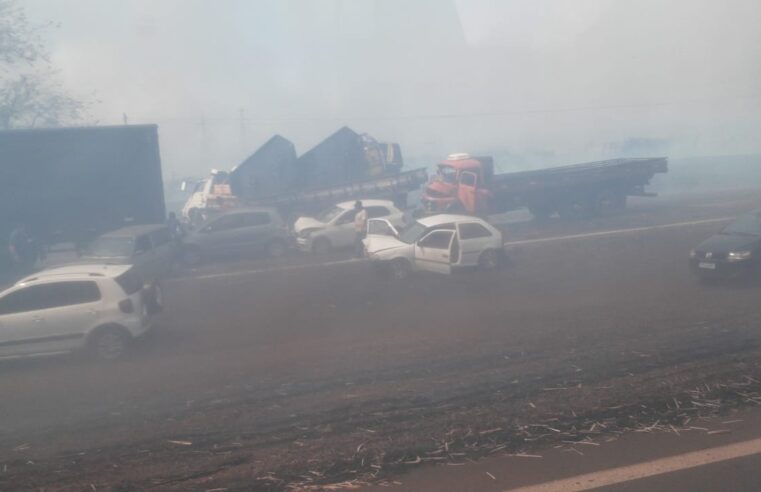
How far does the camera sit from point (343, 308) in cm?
1285

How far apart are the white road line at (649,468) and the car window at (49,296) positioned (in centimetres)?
748

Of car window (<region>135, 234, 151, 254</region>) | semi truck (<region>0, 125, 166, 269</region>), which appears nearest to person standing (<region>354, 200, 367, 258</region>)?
car window (<region>135, 234, 151, 254</region>)

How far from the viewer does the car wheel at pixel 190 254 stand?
20.0 metres

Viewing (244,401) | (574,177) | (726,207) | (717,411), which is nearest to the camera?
(717,411)

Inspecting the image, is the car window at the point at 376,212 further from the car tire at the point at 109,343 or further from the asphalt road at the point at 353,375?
the car tire at the point at 109,343

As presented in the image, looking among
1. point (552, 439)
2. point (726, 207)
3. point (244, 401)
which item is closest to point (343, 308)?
point (244, 401)

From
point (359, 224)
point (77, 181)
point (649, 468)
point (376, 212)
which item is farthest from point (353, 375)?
point (77, 181)

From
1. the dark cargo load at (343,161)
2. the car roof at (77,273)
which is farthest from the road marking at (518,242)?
the dark cargo load at (343,161)

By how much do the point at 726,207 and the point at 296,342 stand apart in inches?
977

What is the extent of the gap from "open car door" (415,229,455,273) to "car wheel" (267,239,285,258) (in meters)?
6.45

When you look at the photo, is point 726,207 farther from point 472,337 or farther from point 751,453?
point 751,453

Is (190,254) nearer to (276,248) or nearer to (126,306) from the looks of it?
(276,248)

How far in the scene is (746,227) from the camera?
47.6 ft

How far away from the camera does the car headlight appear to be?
13.3m
